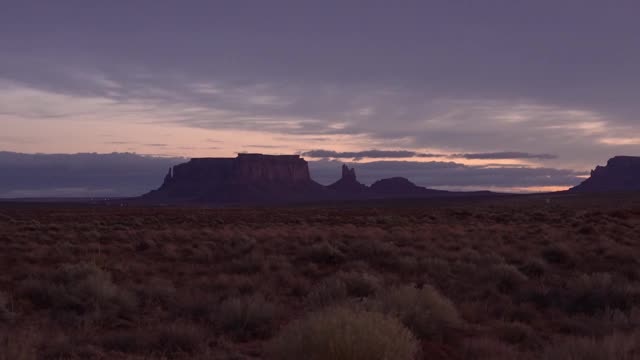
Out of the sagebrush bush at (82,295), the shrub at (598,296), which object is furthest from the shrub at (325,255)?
the shrub at (598,296)

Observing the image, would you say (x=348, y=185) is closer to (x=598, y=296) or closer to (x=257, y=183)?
(x=257, y=183)

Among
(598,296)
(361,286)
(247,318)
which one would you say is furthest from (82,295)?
(598,296)

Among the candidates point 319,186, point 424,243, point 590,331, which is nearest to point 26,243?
point 424,243

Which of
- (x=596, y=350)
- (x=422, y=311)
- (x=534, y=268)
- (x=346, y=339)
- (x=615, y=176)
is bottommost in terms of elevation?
(x=534, y=268)

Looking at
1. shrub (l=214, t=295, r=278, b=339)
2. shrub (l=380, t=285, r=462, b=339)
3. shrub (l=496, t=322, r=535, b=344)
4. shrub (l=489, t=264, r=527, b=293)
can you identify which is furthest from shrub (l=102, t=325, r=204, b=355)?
shrub (l=489, t=264, r=527, b=293)

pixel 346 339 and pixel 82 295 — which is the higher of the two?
pixel 346 339

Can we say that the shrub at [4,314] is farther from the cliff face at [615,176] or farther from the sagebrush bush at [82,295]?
the cliff face at [615,176]

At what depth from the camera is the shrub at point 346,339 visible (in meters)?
6.17

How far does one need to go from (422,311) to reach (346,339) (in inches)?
134

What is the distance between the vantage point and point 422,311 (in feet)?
30.6

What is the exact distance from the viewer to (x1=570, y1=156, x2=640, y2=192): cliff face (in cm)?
16712

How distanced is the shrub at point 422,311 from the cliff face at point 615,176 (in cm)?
17008

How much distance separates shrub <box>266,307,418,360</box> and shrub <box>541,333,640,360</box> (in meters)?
1.61

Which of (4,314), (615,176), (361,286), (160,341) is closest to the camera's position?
(160,341)
